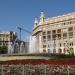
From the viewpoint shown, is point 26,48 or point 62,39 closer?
point 26,48

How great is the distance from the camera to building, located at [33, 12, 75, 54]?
122625 millimetres

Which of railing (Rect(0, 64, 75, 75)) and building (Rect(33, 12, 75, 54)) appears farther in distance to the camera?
building (Rect(33, 12, 75, 54))

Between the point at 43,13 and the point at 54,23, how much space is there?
1946 centimetres

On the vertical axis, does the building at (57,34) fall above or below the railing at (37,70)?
above

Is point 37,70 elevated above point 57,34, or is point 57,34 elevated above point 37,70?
point 57,34

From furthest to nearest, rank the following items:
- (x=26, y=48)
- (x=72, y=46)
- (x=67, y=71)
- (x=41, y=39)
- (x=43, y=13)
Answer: (x=43, y=13) < (x=41, y=39) < (x=72, y=46) < (x=26, y=48) < (x=67, y=71)

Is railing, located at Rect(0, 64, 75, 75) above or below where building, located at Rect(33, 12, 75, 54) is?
below

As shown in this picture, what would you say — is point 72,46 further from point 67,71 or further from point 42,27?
point 67,71

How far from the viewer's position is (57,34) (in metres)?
119

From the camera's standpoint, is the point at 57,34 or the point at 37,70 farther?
the point at 57,34

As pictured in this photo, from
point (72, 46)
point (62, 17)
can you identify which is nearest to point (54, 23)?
point (62, 17)

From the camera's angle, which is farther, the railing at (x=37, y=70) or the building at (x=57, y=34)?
the building at (x=57, y=34)

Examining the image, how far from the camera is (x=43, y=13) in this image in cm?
15050

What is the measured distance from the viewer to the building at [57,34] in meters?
123
